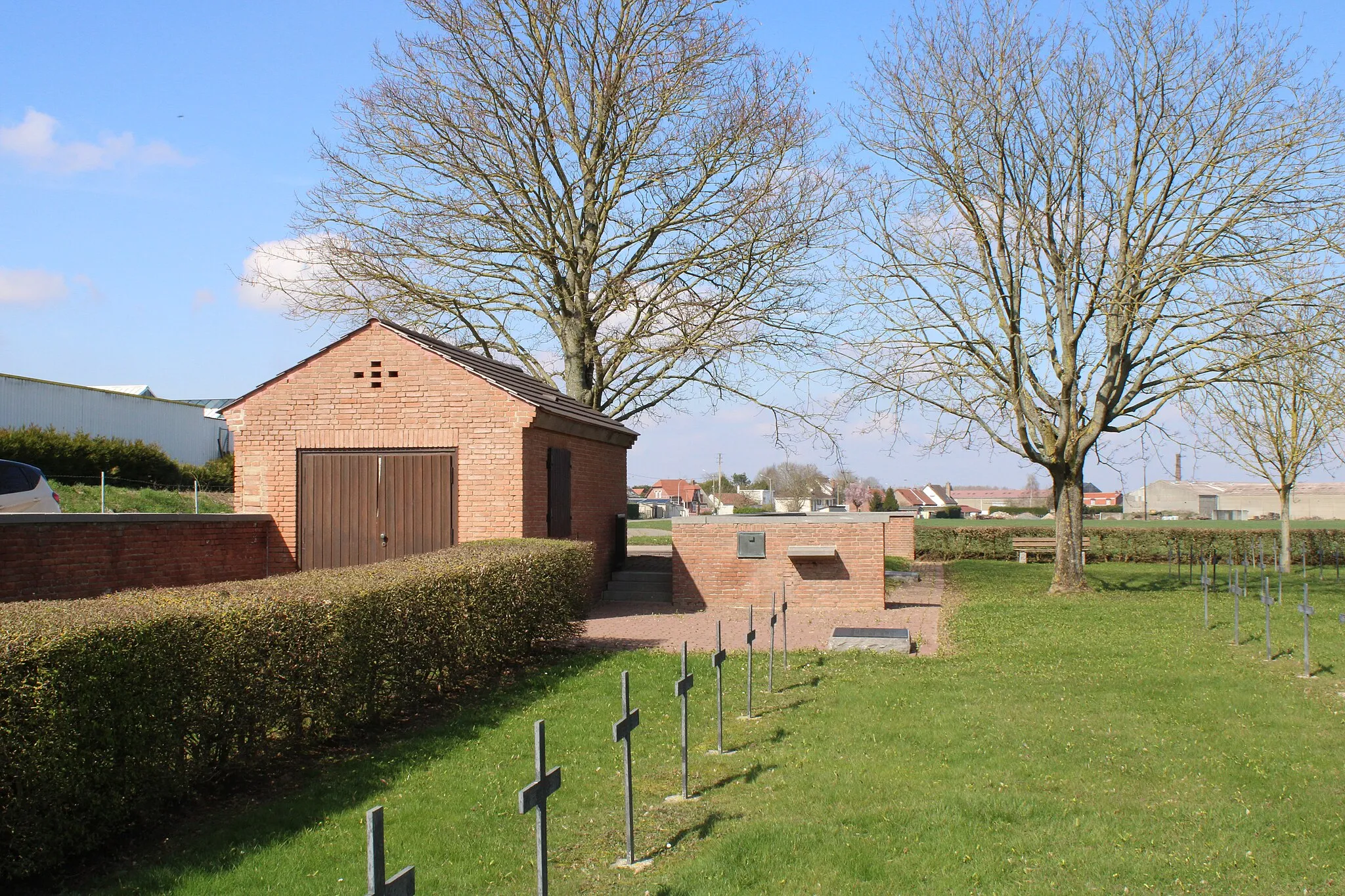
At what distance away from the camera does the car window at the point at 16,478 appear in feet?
47.1

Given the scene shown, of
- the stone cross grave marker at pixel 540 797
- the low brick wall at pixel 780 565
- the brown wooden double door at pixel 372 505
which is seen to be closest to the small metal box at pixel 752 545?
the low brick wall at pixel 780 565

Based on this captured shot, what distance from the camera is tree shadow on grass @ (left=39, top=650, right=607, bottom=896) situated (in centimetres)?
500

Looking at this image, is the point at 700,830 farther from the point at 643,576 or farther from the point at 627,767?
the point at 643,576

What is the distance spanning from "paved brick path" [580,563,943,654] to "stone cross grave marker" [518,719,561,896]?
753 cm

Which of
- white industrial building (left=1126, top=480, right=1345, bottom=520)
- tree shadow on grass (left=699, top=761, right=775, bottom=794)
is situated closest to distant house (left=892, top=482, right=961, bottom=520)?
white industrial building (left=1126, top=480, right=1345, bottom=520)

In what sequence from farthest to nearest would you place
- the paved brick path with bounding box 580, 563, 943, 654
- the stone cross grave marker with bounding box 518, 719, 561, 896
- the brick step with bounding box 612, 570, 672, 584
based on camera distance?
1. the brick step with bounding box 612, 570, 672, 584
2. the paved brick path with bounding box 580, 563, 943, 654
3. the stone cross grave marker with bounding box 518, 719, 561, 896

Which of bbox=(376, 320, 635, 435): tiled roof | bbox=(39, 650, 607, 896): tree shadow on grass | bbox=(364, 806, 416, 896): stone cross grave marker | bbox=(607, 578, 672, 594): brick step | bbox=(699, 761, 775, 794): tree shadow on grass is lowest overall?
bbox=(699, 761, 775, 794): tree shadow on grass

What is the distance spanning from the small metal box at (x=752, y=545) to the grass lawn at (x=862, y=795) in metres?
5.48

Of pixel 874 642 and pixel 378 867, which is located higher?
pixel 378 867

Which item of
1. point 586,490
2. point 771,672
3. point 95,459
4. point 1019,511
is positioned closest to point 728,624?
point 586,490

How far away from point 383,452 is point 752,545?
6051mm

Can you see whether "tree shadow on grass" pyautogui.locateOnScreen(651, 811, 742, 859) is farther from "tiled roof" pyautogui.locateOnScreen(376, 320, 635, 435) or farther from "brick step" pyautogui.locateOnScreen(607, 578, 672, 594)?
"brick step" pyautogui.locateOnScreen(607, 578, 672, 594)

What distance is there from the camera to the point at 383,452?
14.9 m

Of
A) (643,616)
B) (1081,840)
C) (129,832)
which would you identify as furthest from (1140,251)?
(129,832)
